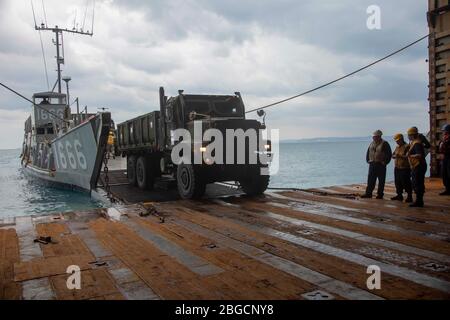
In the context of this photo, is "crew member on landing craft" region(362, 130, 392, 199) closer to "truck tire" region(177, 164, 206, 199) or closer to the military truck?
the military truck

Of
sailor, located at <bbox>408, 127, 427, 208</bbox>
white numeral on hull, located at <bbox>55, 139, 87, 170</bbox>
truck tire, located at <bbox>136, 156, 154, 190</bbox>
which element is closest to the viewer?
sailor, located at <bbox>408, 127, 427, 208</bbox>

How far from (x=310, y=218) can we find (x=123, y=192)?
7483 millimetres

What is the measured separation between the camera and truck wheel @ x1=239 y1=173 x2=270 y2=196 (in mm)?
9659

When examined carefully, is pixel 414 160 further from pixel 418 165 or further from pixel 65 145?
pixel 65 145

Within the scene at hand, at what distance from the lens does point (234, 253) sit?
4539 millimetres

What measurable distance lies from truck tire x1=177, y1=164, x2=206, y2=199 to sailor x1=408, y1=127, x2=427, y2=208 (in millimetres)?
4797

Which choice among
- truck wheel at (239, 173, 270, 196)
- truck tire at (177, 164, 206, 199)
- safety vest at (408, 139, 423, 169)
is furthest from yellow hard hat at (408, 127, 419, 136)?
truck tire at (177, 164, 206, 199)

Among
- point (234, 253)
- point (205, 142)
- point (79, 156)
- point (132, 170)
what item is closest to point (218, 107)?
point (205, 142)

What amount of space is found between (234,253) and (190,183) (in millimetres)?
4860

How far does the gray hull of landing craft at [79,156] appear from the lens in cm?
1355

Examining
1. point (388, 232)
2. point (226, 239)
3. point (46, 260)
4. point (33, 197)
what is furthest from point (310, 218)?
point (33, 197)

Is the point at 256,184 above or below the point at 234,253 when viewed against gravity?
above

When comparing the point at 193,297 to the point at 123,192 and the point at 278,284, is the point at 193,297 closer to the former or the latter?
the point at 278,284
